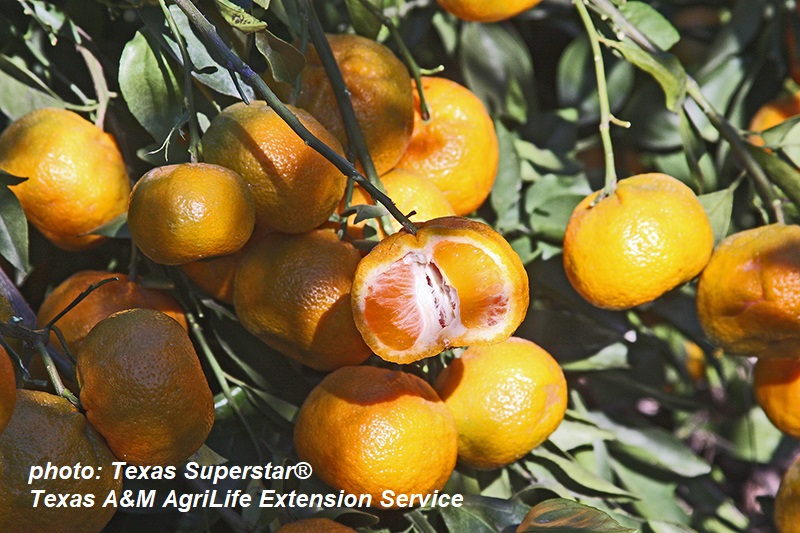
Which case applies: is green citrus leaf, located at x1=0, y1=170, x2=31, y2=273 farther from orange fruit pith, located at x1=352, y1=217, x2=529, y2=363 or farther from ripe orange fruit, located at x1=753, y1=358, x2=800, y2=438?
ripe orange fruit, located at x1=753, y1=358, x2=800, y2=438

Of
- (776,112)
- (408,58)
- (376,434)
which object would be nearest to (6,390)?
(376,434)

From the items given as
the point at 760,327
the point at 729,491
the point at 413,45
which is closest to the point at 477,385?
the point at 760,327

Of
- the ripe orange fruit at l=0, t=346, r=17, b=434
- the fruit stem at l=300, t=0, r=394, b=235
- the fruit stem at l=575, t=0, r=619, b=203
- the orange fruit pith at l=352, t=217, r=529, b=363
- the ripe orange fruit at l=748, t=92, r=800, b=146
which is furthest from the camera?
the ripe orange fruit at l=748, t=92, r=800, b=146

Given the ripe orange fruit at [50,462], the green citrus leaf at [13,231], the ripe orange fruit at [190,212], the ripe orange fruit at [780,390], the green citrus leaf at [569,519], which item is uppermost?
the ripe orange fruit at [190,212]

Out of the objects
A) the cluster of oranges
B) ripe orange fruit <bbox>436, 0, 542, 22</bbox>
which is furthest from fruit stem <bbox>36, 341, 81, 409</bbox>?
ripe orange fruit <bbox>436, 0, 542, 22</bbox>

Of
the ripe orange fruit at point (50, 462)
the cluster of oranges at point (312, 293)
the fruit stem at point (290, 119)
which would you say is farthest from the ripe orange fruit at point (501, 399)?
the ripe orange fruit at point (50, 462)

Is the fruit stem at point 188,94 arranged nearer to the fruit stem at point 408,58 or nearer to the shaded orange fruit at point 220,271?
the shaded orange fruit at point 220,271

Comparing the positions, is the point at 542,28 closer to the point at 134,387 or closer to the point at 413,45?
the point at 413,45
